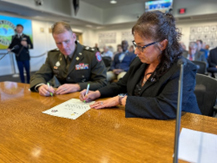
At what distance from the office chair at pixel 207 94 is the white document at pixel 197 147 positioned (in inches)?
18.3

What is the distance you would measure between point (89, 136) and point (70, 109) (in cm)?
31

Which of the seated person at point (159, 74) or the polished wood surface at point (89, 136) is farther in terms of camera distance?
the seated person at point (159, 74)

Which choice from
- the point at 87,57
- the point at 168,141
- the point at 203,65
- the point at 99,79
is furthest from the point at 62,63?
the point at 203,65

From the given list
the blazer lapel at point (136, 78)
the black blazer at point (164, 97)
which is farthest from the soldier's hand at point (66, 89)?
the black blazer at point (164, 97)

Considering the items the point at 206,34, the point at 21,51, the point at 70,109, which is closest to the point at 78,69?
the point at 70,109

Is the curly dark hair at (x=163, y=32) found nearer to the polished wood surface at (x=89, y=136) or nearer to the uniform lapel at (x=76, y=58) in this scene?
the polished wood surface at (x=89, y=136)

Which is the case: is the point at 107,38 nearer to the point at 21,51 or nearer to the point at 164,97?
the point at 21,51

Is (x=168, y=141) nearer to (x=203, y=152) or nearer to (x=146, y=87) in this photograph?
(x=203, y=152)

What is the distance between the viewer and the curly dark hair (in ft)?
2.46

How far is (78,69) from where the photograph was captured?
1445 millimetres

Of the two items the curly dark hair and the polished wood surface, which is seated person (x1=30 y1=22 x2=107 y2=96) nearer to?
the polished wood surface

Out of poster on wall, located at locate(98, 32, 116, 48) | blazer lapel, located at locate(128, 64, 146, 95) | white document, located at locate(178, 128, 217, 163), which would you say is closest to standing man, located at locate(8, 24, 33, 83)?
blazer lapel, located at locate(128, 64, 146, 95)

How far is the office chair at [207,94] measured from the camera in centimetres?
96

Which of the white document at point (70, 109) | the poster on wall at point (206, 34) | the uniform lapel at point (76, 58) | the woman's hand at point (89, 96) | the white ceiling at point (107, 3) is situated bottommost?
the white document at point (70, 109)
